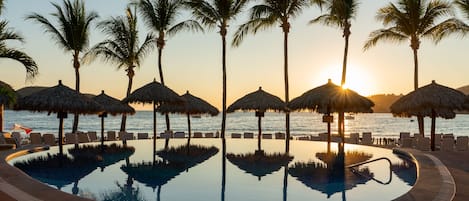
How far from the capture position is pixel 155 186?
9812mm

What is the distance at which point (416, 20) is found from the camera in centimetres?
2255

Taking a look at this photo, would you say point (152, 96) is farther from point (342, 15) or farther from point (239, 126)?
point (239, 126)

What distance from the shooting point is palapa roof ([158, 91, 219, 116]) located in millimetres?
21438

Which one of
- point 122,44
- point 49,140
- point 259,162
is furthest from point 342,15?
point 49,140

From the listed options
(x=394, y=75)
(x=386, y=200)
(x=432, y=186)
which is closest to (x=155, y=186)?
(x=386, y=200)

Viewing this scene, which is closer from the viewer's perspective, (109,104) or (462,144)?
(462,144)

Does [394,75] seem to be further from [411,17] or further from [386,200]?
[386,200]

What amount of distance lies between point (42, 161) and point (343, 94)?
11.1 m

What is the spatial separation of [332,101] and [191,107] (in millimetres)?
8091

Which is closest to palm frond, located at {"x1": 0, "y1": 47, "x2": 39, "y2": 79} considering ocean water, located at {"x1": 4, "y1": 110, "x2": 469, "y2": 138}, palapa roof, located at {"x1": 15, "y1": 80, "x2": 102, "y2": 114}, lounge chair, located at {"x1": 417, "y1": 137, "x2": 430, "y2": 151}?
palapa roof, located at {"x1": 15, "y1": 80, "x2": 102, "y2": 114}

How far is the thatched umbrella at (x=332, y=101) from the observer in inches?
637

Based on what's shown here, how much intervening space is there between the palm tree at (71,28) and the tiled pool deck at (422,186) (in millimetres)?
13413

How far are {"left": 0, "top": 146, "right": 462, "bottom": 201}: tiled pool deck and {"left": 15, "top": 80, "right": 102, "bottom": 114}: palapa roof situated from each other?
5181mm

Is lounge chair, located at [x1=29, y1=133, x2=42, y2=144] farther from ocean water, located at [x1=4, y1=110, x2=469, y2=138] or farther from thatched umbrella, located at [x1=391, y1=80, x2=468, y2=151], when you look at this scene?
ocean water, located at [x1=4, y1=110, x2=469, y2=138]
